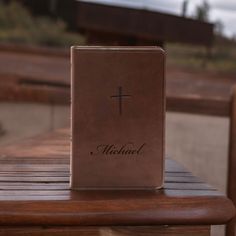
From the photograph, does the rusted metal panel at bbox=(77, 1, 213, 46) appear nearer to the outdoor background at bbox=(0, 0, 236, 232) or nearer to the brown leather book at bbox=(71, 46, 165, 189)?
the outdoor background at bbox=(0, 0, 236, 232)

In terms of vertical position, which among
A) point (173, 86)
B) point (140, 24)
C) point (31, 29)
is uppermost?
point (31, 29)

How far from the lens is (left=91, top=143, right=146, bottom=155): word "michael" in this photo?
0.89 metres

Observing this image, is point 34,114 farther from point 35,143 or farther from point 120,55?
point 120,55

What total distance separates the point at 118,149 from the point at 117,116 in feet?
0.16

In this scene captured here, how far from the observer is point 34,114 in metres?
3.23

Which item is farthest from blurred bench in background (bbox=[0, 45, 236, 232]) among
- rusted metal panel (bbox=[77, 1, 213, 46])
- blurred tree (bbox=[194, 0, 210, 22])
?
blurred tree (bbox=[194, 0, 210, 22])

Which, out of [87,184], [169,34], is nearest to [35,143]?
[87,184]

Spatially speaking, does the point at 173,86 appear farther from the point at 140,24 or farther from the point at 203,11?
the point at 203,11

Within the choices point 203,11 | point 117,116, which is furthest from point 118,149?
point 203,11

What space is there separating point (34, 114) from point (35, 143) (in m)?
1.58

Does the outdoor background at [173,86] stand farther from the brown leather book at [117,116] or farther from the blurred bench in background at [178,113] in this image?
the brown leather book at [117,116]

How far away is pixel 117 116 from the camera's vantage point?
883 mm

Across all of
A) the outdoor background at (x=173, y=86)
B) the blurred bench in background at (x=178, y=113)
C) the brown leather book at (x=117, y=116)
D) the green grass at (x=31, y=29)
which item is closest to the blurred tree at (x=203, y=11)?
the outdoor background at (x=173, y=86)

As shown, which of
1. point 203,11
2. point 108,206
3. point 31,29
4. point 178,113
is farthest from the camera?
point 31,29
